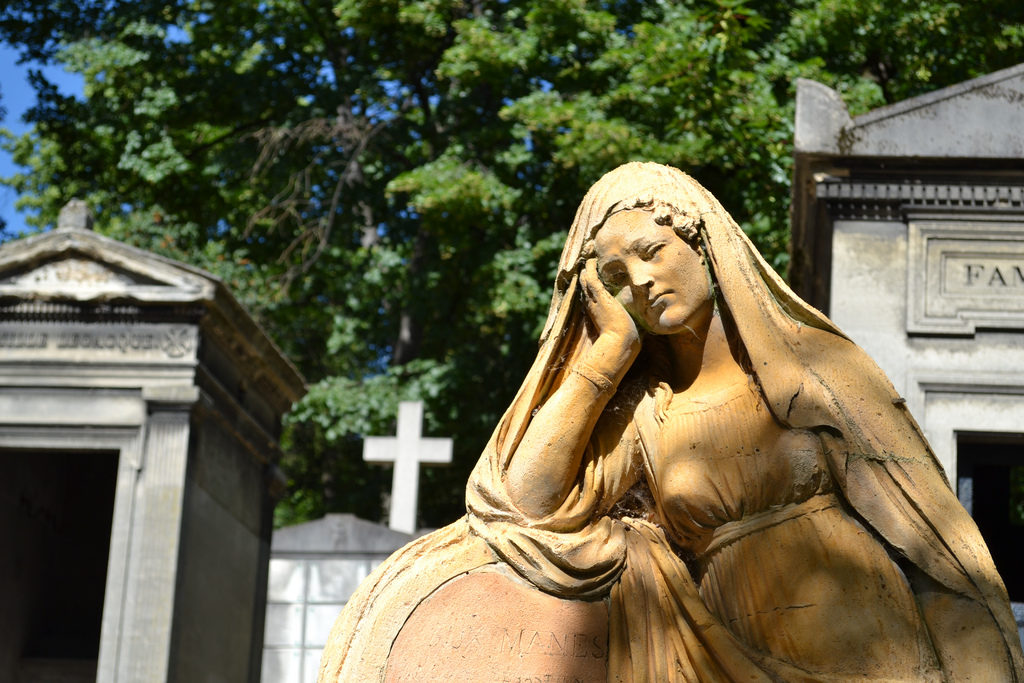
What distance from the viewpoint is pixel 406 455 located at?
14062 mm

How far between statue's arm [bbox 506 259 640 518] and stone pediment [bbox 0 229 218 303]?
22.7ft

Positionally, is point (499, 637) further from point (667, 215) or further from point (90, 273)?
point (90, 273)

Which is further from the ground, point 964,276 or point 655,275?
point 964,276

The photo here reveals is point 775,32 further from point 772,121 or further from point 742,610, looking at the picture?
point 742,610

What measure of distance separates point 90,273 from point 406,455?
4.31 m

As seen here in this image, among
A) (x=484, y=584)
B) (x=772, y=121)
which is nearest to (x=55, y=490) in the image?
(x=772, y=121)

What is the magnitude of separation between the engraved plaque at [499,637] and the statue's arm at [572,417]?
0.22 m

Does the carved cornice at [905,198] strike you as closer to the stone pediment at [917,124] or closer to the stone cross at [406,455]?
the stone pediment at [917,124]

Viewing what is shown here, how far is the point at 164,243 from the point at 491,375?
4.39 meters

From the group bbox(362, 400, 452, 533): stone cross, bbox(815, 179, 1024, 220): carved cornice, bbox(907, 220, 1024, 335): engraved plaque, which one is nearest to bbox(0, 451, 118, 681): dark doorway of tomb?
bbox(362, 400, 452, 533): stone cross

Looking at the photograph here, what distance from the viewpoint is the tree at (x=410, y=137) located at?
1460cm

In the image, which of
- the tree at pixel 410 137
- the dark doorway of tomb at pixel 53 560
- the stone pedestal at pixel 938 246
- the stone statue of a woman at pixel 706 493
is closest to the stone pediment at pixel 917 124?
the stone pedestal at pixel 938 246

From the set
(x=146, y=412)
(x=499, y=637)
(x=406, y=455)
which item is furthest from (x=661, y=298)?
(x=406, y=455)

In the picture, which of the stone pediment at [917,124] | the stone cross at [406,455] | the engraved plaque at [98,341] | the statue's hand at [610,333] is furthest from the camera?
the stone cross at [406,455]
